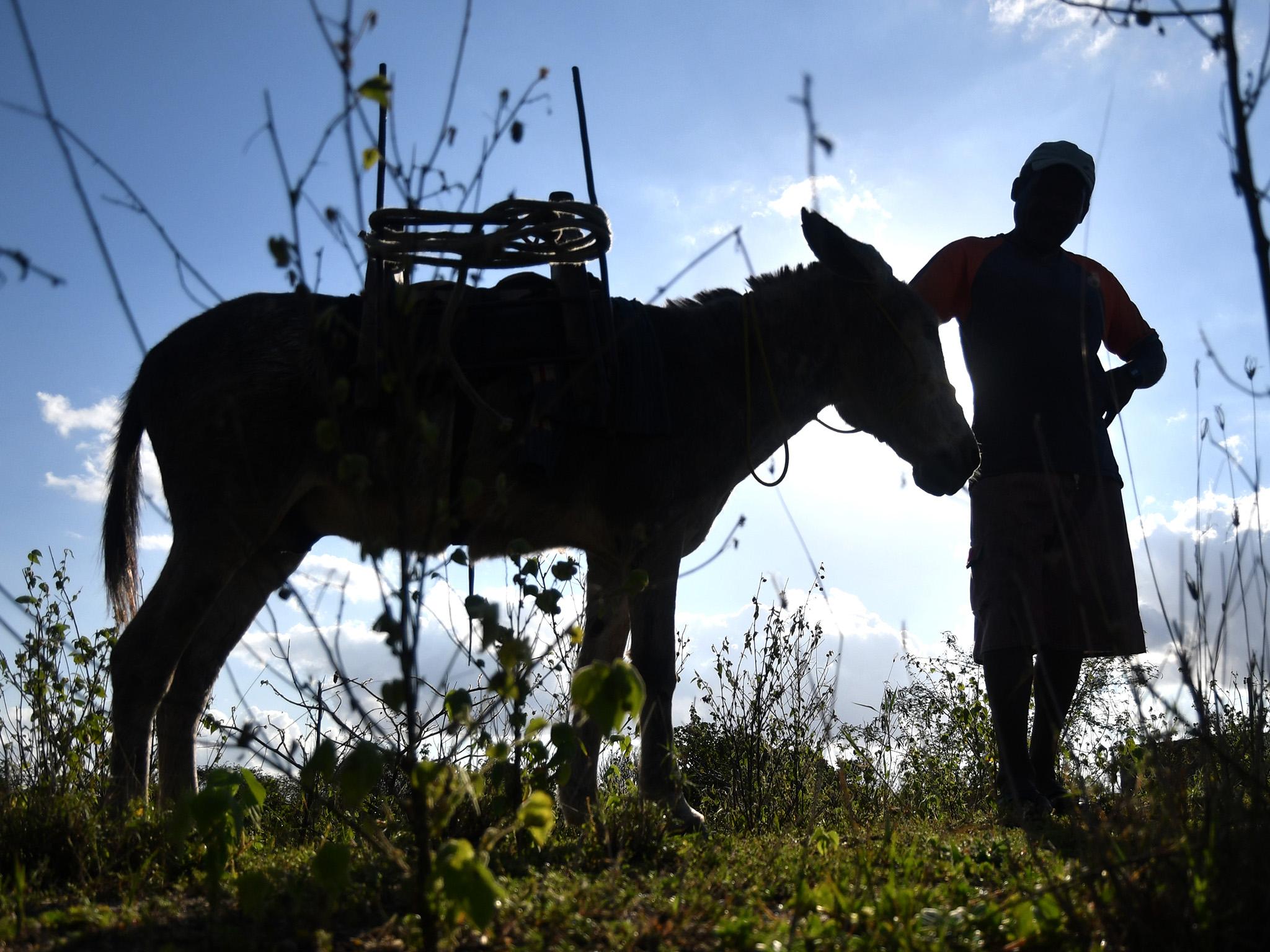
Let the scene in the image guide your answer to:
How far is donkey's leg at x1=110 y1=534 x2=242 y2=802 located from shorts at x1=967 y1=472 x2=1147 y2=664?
3122 mm

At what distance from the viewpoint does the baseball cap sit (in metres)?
4.62

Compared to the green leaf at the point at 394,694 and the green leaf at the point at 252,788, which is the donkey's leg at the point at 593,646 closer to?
the green leaf at the point at 252,788

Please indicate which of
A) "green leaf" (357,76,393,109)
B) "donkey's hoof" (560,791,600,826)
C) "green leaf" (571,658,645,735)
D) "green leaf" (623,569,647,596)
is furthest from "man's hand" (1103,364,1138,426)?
"green leaf" (357,76,393,109)

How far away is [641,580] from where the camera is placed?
2314 mm

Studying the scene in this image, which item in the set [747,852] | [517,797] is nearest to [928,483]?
[747,852]

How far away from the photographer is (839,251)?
4.41m

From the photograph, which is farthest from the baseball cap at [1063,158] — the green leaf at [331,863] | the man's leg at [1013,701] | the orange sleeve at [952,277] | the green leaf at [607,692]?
the green leaf at [331,863]

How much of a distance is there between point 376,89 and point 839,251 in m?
2.91

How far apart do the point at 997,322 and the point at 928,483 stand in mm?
808

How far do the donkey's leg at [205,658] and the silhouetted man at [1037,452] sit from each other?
2.99m

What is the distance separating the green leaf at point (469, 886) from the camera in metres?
1.70

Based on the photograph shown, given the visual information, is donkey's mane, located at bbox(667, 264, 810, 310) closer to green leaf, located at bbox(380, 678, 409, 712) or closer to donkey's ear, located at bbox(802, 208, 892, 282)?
donkey's ear, located at bbox(802, 208, 892, 282)

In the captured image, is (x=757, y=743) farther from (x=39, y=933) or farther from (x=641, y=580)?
(x=39, y=933)

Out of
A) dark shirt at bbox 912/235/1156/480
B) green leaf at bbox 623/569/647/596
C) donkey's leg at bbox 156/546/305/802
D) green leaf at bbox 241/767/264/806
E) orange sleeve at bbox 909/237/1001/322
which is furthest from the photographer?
orange sleeve at bbox 909/237/1001/322
